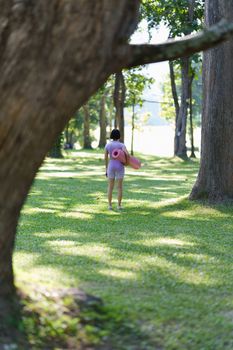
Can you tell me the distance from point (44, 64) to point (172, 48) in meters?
1.06

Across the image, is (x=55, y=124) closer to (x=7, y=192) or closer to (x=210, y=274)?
(x=7, y=192)

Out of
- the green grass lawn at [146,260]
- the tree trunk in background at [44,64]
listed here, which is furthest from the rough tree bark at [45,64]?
the green grass lawn at [146,260]

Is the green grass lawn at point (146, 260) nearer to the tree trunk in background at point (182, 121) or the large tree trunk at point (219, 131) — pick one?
the large tree trunk at point (219, 131)

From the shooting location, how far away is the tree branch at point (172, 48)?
21.5 feet

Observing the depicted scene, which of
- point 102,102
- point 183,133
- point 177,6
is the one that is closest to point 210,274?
point 177,6

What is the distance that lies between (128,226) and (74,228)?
3.41ft

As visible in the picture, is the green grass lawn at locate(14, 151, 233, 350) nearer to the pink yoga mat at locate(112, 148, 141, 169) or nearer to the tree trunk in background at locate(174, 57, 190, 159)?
the pink yoga mat at locate(112, 148, 141, 169)

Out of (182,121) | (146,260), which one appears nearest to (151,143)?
(182,121)

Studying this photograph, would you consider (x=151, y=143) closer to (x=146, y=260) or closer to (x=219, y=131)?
(x=219, y=131)

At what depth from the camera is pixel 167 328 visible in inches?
293

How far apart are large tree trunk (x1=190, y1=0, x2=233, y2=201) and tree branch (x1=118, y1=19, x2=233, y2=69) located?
1136 cm

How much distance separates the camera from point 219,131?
18.0 m

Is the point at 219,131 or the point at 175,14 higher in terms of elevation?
the point at 175,14

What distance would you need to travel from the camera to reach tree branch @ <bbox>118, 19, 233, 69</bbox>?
6562 millimetres
